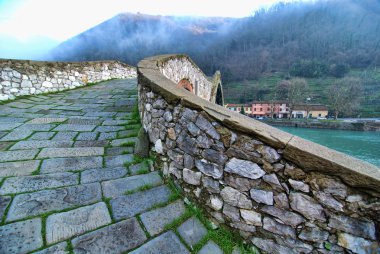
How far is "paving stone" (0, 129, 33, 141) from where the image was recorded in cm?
286

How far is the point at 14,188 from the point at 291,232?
246 cm

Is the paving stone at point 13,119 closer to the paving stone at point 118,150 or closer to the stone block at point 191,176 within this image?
the paving stone at point 118,150

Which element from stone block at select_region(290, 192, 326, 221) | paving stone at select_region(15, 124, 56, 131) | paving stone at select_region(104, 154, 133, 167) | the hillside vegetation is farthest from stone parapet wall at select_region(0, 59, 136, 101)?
the hillside vegetation

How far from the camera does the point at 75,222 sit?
159 centimetres

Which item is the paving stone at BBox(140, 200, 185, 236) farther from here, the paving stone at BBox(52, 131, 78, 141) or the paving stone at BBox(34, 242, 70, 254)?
the paving stone at BBox(52, 131, 78, 141)

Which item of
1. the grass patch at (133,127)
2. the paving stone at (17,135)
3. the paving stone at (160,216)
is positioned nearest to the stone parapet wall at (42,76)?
the paving stone at (17,135)

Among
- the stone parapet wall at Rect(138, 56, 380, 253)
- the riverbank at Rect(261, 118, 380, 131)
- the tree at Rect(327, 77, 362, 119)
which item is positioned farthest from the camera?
the tree at Rect(327, 77, 362, 119)

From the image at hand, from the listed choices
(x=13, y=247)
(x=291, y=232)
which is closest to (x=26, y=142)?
(x=13, y=247)

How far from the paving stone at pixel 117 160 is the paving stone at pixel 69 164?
0.27 feet

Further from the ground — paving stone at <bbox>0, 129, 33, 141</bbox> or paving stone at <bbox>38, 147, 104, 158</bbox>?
paving stone at <bbox>0, 129, 33, 141</bbox>

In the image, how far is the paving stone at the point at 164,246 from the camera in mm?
1470

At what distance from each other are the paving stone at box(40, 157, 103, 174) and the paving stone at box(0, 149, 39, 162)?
0.27m

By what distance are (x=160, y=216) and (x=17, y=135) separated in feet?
8.98

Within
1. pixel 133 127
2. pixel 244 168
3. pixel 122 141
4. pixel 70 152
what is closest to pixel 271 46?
pixel 133 127
